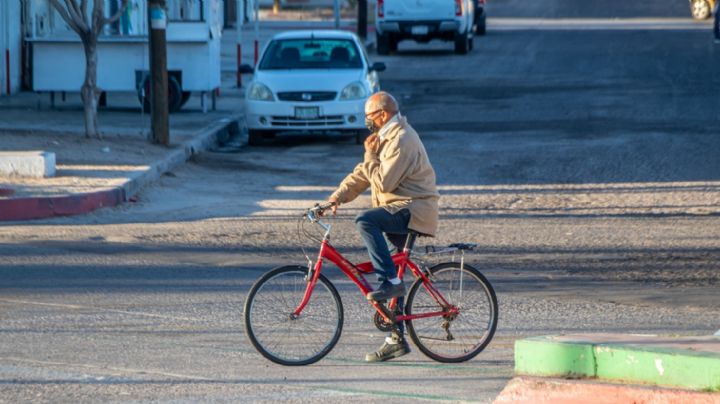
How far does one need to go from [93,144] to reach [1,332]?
8671 mm

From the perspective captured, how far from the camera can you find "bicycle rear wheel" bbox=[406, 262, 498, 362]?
7602 mm

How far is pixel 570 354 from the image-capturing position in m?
6.50

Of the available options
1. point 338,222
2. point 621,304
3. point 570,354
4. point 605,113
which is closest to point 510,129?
point 605,113

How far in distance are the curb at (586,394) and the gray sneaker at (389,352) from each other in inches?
42.7

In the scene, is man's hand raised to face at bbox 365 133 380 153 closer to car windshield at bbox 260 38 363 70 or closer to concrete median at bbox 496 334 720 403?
concrete median at bbox 496 334 720 403

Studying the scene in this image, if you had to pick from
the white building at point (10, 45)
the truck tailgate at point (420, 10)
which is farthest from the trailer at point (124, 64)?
the truck tailgate at point (420, 10)

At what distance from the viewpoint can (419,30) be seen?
35562 mm

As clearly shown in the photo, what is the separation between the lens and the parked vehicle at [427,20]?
1384 inches

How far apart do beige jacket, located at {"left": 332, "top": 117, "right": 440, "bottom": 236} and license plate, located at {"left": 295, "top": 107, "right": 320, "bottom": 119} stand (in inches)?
430

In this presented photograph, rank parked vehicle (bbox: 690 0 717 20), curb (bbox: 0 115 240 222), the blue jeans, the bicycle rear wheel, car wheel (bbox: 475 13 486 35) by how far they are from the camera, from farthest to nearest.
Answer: parked vehicle (bbox: 690 0 717 20)
car wheel (bbox: 475 13 486 35)
curb (bbox: 0 115 240 222)
the bicycle rear wheel
the blue jeans

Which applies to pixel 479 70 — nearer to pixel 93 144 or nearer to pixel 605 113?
pixel 605 113

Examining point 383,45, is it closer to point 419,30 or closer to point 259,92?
point 419,30

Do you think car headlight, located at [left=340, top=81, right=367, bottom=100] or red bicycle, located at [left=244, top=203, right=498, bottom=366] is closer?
red bicycle, located at [left=244, top=203, right=498, bottom=366]

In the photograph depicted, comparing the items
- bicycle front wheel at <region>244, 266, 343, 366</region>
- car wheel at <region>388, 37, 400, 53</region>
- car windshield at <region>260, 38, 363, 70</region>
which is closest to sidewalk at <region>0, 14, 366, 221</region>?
car windshield at <region>260, 38, 363, 70</region>
